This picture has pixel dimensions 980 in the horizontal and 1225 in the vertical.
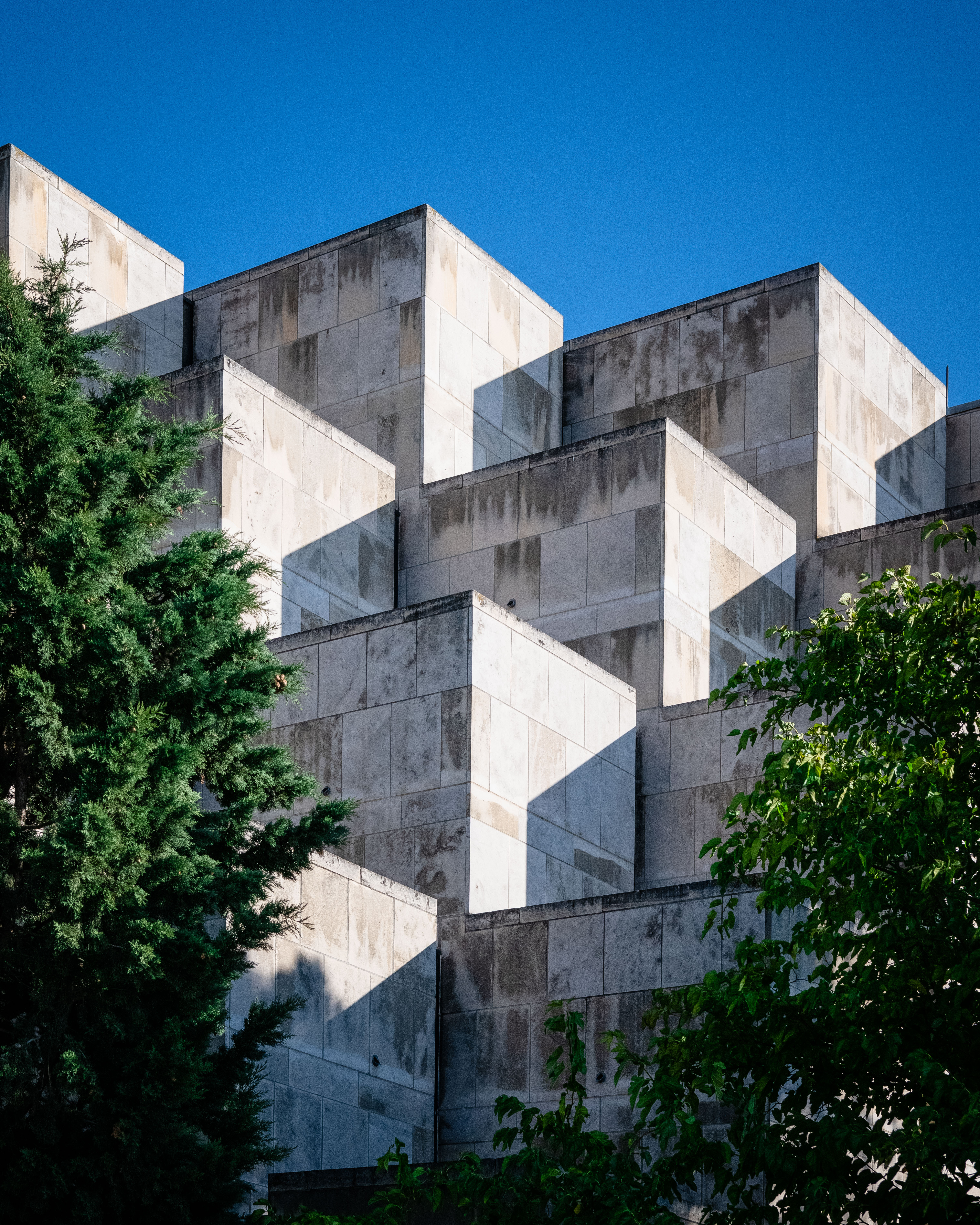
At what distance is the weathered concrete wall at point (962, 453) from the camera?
40688 mm

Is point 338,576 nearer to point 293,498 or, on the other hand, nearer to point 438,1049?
point 293,498

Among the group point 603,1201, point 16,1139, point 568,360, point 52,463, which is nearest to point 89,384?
point 568,360

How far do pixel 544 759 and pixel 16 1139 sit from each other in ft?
45.0

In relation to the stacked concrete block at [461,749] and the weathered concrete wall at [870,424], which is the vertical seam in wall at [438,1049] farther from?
the weathered concrete wall at [870,424]

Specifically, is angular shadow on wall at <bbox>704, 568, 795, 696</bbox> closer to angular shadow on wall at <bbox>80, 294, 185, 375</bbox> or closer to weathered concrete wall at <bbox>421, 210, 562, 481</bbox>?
weathered concrete wall at <bbox>421, 210, 562, 481</bbox>

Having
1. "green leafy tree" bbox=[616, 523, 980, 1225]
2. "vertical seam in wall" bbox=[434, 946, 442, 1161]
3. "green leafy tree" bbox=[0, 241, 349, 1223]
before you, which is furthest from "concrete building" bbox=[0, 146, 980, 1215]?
"green leafy tree" bbox=[616, 523, 980, 1225]

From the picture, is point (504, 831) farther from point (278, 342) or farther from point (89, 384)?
point (278, 342)

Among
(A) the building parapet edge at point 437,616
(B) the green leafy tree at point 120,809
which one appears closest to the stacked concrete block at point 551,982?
(A) the building parapet edge at point 437,616

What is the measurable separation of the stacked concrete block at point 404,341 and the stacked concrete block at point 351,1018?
504 inches

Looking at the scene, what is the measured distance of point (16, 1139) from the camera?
13766 millimetres

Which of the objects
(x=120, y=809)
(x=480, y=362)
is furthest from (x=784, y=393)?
(x=120, y=809)

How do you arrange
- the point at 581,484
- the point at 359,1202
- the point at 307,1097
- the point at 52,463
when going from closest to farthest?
the point at 52,463
the point at 359,1202
the point at 307,1097
the point at 581,484

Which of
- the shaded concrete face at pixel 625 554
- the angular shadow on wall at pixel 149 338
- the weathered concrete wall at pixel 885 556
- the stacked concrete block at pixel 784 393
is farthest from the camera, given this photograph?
the angular shadow on wall at pixel 149 338

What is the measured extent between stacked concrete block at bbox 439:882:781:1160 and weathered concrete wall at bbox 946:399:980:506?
67.0ft
